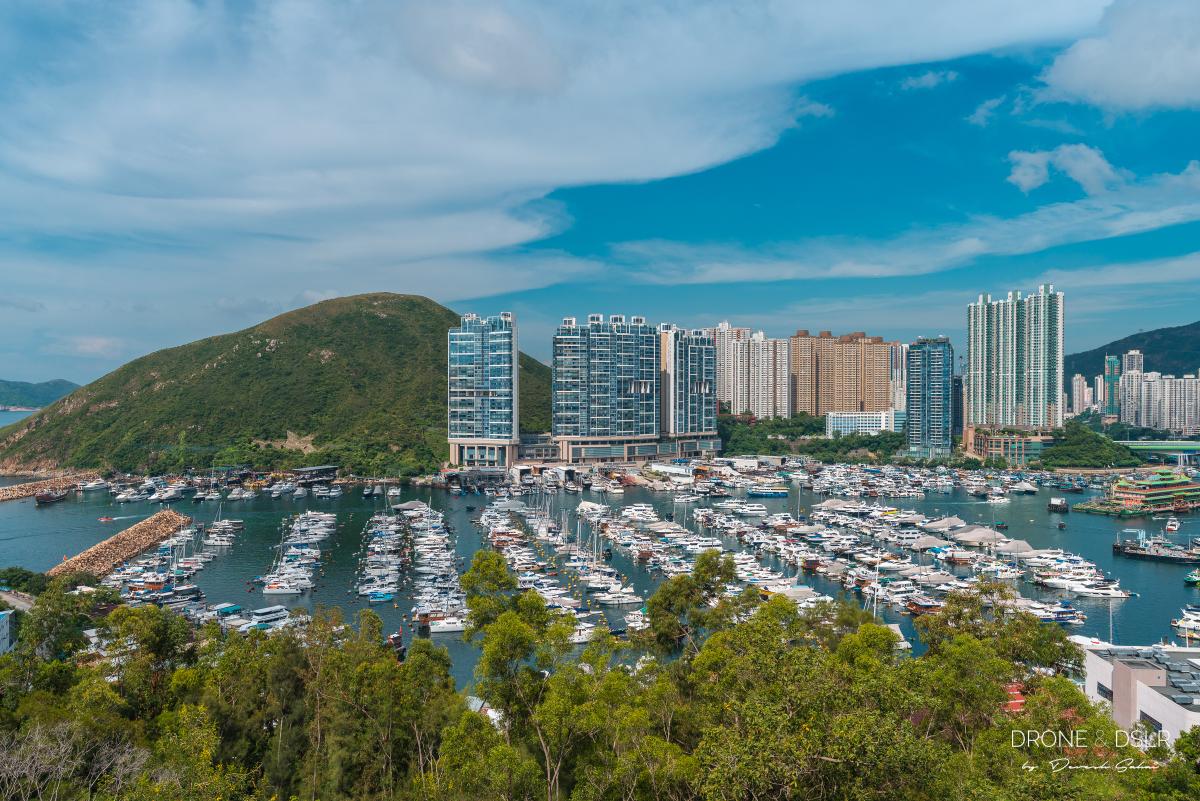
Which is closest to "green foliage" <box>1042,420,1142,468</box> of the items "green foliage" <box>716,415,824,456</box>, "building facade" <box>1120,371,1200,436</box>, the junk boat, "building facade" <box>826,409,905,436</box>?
"building facade" <box>826,409,905,436</box>

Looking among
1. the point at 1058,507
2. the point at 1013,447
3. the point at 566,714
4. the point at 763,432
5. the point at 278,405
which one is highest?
the point at 278,405

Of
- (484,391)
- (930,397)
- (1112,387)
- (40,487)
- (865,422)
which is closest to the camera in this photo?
(40,487)

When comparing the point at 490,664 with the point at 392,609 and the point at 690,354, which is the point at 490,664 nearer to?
the point at 392,609

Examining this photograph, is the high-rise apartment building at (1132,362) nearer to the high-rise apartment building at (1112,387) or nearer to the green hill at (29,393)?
the high-rise apartment building at (1112,387)

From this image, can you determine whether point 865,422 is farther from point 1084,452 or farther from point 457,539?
point 457,539

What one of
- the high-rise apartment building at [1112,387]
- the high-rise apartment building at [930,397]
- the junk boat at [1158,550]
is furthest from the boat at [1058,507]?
the high-rise apartment building at [1112,387]

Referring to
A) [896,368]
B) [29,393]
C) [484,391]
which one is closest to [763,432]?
[896,368]
